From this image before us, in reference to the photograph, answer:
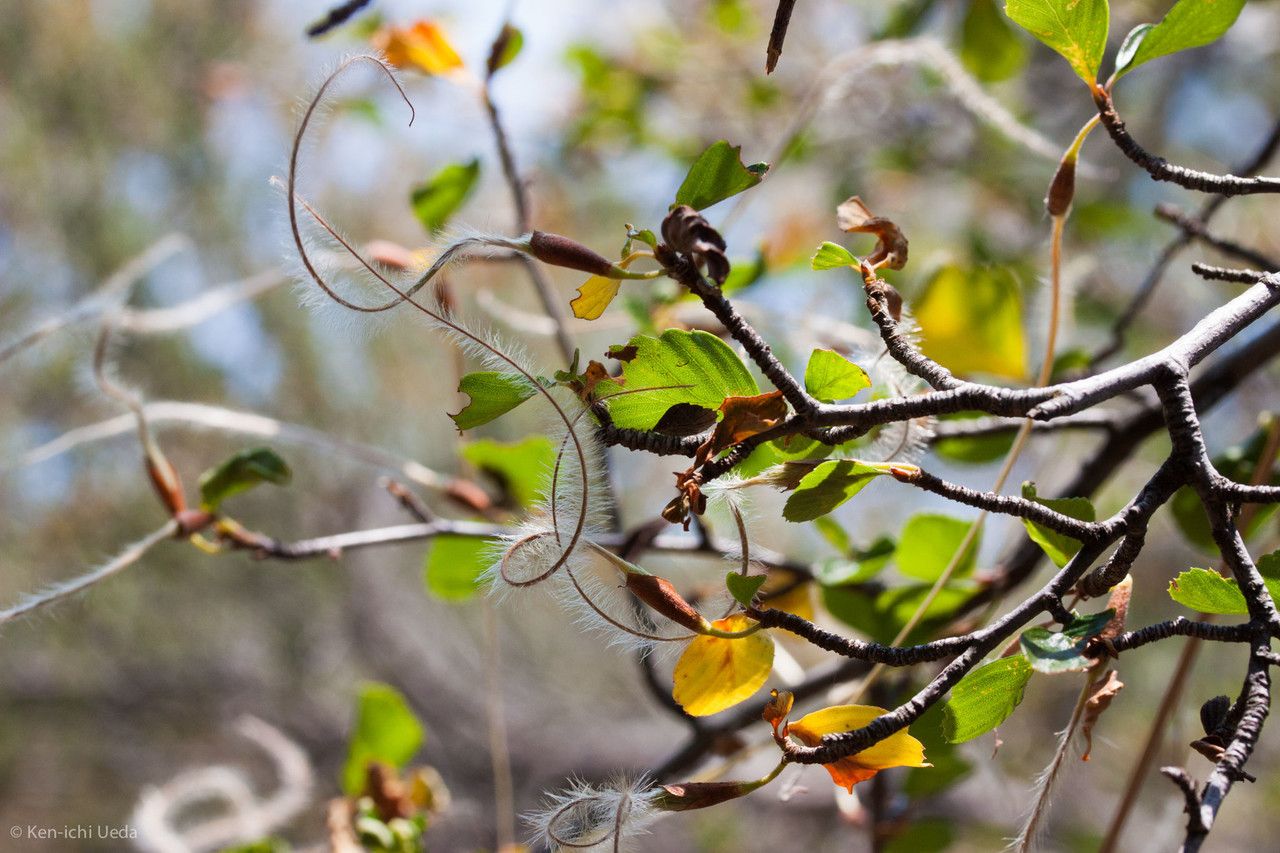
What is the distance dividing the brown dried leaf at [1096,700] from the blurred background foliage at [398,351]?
0.82 m

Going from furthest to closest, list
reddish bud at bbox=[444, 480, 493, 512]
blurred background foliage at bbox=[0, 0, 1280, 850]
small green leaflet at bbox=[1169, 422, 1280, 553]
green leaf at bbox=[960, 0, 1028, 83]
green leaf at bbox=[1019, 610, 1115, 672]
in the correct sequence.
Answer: blurred background foliage at bbox=[0, 0, 1280, 850], green leaf at bbox=[960, 0, 1028, 83], reddish bud at bbox=[444, 480, 493, 512], small green leaflet at bbox=[1169, 422, 1280, 553], green leaf at bbox=[1019, 610, 1115, 672]

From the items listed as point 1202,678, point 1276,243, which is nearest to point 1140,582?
point 1202,678

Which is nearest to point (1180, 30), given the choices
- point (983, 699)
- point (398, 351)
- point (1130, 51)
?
point (1130, 51)

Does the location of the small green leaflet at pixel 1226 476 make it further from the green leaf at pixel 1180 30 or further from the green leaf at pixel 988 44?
the green leaf at pixel 988 44

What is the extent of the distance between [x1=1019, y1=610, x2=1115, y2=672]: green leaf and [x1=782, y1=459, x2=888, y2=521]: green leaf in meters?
0.06

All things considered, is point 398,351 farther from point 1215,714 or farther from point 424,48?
point 1215,714

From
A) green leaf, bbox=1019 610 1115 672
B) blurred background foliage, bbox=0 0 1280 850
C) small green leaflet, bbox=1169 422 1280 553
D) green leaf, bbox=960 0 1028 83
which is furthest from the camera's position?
blurred background foliage, bbox=0 0 1280 850

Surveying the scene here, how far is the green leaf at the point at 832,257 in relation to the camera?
271 millimetres

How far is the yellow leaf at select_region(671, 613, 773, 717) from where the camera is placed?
0.28 metres

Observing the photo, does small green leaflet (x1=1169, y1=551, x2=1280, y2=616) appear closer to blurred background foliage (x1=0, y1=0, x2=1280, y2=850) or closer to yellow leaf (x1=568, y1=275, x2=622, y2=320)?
yellow leaf (x1=568, y1=275, x2=622, y2=320)

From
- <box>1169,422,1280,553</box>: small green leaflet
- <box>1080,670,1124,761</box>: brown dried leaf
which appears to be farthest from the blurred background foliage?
<box>1080,670,1124,761</box>: brown dried leaf

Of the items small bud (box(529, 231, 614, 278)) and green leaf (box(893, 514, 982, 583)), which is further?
green leaf (box(893, 514, 982, 583))

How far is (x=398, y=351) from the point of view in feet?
5.55

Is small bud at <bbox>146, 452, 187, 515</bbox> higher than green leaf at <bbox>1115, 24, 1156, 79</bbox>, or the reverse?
green leaf at <bbox>1115, 24, 1156, 79</bbox>
